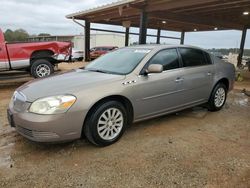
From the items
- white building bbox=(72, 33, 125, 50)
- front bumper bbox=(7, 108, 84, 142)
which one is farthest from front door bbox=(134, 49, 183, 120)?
white building bbox=(72, 33, 125, 50)

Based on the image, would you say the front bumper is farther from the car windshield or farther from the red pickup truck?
the red pickup truck

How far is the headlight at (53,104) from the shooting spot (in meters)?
2.95

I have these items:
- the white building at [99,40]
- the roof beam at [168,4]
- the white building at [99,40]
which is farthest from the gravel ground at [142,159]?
the white building at [99,40]

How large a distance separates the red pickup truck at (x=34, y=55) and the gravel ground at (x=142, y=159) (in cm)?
383

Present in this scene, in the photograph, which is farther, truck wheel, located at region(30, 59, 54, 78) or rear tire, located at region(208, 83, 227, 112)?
truck wheel, located at region(30, 59, 54, 78)

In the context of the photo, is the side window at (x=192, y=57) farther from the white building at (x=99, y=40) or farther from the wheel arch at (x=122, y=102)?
the white building at (x=99, y=40)

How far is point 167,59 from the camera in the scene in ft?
13.8

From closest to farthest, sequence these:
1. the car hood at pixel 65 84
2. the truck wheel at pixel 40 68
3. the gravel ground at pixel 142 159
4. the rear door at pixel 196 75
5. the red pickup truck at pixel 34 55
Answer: the gravel ground at pixel 142 159 < the car hood at pixel 65 84 < the rear door at pixel 196 75 < the red pickup truck at pixel 34 55 < the truck wheel at pixel 40 68

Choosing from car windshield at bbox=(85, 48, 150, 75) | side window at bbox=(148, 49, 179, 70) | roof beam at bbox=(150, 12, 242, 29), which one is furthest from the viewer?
roof beam at bbox=(150, 12, 242, 29)

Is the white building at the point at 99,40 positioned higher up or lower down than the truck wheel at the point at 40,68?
higher up

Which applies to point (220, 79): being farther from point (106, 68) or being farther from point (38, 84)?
point (38, 84)

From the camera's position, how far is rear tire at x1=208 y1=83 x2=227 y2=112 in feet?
16.6

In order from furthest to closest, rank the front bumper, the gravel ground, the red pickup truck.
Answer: the red pickup truck
the front bumper
the gravel ground

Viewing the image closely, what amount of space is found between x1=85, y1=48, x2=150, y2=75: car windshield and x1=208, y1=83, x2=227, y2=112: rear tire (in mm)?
1965
